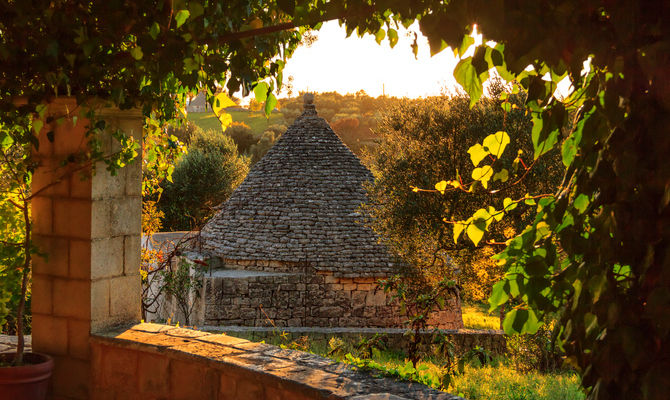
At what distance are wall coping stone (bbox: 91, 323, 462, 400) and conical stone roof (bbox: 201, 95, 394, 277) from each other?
10.3 meters

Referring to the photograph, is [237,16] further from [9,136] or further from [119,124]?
[9,136]

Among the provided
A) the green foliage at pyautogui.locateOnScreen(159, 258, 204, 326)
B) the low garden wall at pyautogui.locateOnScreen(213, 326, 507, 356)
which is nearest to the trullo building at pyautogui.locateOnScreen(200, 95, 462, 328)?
the green foliage at pyautogui.locateOnScreen(159, 258, 204, 326)

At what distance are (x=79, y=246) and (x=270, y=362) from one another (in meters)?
1.56

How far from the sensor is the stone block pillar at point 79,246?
4.09m

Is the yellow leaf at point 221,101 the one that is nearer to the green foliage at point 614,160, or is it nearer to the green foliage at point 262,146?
the green foliage at point 614,160

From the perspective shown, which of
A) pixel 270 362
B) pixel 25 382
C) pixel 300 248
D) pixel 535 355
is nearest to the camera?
pixel 270 362

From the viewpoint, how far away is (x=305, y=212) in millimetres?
16031

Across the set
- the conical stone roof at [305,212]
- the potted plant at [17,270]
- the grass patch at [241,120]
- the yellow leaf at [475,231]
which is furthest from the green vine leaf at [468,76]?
the grass patch at [241,120]

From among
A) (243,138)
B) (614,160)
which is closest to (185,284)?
(614,160)

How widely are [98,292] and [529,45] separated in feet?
11.2

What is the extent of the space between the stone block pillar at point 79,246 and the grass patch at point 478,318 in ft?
48.0

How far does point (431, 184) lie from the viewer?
13.8 m

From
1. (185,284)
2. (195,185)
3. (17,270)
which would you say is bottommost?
(185,284)

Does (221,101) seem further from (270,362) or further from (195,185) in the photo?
(195,185)
